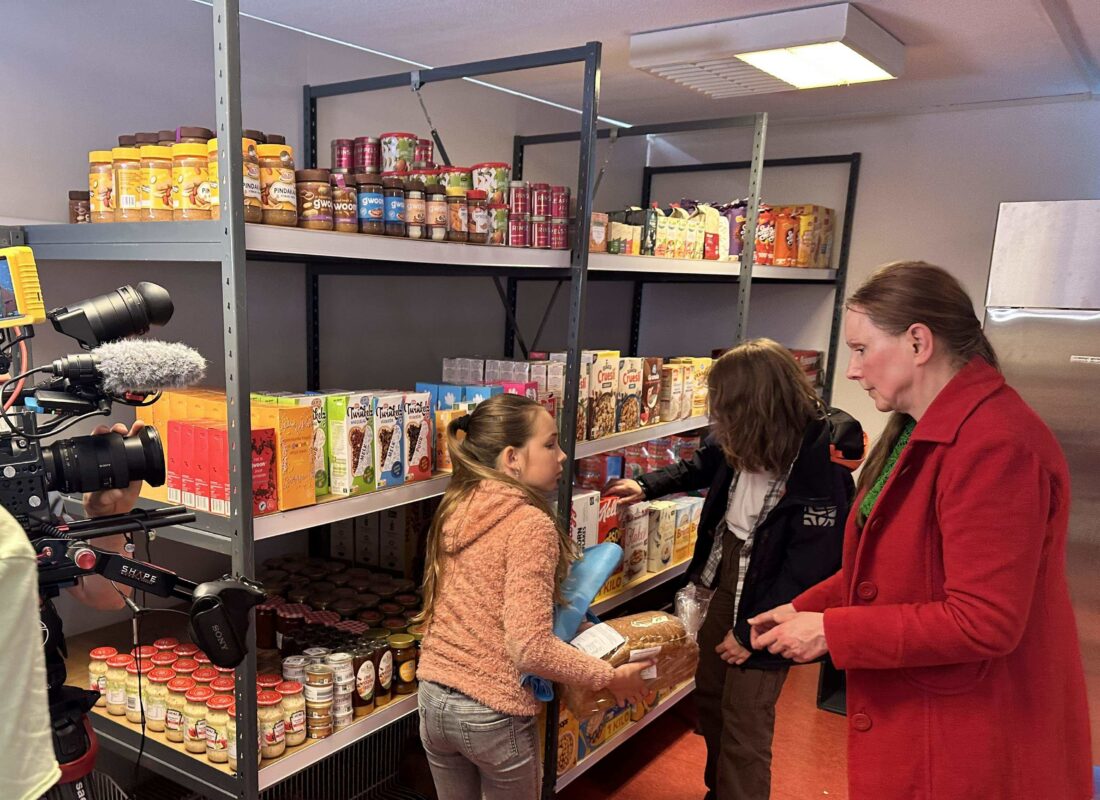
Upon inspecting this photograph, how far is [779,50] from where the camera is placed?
94.9 inches

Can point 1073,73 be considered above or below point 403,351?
above

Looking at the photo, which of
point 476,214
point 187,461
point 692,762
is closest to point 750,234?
point 476,214

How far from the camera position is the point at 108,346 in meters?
1.10

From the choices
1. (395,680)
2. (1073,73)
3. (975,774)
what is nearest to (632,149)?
(1073,73)

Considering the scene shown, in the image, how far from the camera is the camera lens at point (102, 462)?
1.14 meters

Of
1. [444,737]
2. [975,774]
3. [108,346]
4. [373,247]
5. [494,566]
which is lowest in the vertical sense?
[444,737]

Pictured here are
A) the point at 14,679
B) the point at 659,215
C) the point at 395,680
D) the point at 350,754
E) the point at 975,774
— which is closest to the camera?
the point at 14,679

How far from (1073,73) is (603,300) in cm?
217

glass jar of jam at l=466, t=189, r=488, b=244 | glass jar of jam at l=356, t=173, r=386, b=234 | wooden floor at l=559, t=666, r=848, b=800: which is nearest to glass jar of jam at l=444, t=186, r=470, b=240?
glass jar of jam at l=466, t=189, r=488, b=244

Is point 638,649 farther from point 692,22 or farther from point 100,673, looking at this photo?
point 692,22

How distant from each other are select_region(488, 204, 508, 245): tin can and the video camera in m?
1.12

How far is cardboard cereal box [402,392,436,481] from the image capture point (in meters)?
1.97

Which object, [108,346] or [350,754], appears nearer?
[108,346]

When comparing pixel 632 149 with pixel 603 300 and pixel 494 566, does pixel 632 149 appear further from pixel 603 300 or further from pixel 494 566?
pixel 494 566
